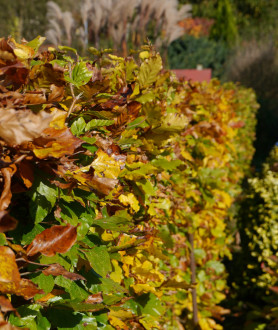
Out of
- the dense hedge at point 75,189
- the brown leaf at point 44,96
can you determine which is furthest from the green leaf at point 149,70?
the brown leaf at point 44,96

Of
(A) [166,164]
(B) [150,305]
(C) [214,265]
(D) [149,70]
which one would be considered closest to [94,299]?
(B) [150,305]

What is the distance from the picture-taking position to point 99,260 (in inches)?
48.1

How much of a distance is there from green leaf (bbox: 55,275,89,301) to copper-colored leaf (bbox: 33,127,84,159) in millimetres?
347

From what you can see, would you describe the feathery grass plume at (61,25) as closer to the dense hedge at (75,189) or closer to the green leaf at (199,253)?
the green leaf at (199,253)

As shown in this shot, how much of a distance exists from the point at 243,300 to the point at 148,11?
299 inches

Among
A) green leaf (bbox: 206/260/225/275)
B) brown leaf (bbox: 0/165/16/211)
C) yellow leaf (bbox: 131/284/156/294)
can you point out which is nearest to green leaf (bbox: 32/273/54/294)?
brown leaf (bbox: 0/165/16/211)

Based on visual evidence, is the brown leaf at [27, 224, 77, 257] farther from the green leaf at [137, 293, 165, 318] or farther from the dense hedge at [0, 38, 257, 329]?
the green leaf at [137, 293, 165, 318]

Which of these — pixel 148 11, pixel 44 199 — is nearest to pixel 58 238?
pixel 44 199

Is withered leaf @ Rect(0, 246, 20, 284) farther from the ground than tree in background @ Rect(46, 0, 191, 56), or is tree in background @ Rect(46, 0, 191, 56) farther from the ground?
withered leaf @ Rect(0, 246, 20, 284)

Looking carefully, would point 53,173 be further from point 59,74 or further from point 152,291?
point 152,291

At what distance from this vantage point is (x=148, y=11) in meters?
10.3

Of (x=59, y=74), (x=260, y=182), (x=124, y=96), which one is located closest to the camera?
(x=59, y=74)

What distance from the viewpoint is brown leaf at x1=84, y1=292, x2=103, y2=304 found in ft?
4.10

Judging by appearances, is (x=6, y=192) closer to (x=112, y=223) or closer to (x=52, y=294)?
(x=52, y=294)
